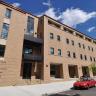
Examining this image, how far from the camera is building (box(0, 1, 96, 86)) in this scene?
21.2 m

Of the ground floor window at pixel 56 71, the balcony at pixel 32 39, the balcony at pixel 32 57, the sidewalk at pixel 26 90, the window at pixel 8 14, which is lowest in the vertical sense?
the sidewalk at pixel 26 90

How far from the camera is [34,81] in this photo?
22.9 meters

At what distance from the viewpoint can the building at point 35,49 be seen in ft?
69.5

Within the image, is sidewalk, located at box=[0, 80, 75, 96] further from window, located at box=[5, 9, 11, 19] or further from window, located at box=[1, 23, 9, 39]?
window, located at box=[5, 9, 11, 19]

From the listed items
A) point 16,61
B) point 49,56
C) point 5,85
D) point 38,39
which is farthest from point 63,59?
point 5,85

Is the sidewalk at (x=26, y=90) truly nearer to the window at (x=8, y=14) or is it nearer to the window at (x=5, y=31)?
the window at (x=5, y=31)

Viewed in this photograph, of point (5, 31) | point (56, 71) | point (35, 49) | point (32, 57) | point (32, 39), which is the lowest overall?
point (56, 71)

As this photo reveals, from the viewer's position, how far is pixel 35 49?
28.0m

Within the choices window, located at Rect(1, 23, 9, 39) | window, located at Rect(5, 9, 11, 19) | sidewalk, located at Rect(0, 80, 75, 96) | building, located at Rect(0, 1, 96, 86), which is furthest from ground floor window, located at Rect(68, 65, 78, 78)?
window, located at Rect(5, 9, 11, 19)

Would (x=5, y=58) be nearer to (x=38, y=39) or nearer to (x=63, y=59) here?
(x=38, y=39)

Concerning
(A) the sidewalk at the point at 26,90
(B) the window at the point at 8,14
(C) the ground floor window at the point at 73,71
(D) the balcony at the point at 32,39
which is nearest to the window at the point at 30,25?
(D) the balcony at the point at 32,39

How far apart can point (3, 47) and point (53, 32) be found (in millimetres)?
13278

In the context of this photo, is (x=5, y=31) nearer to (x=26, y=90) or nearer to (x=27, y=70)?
(x=27, y=70)

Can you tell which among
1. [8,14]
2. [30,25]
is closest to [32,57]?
[30,25]
